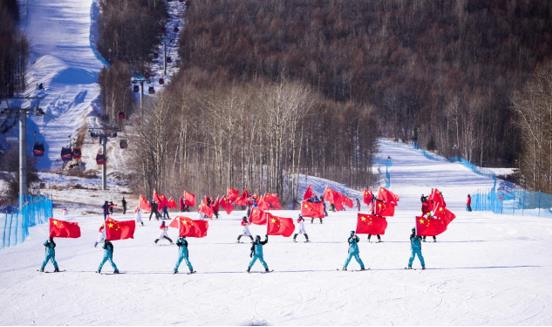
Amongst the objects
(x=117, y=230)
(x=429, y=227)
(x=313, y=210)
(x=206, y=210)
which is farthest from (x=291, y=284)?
(x=206, y=210)

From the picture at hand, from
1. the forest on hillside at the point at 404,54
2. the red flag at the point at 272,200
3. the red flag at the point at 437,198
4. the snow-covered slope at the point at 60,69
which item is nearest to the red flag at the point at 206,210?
the red flag at the point at 272,200

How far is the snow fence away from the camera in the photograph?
103 feet

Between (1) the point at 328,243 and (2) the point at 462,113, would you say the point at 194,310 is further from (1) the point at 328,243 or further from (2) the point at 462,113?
(2) the point at 462,113

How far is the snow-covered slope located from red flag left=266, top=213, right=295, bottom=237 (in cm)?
4854

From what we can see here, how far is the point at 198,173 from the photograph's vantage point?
5712 centimetres

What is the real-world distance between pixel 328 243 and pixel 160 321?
15554 millimetres

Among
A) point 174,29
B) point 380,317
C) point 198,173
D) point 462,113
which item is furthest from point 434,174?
point 174,29

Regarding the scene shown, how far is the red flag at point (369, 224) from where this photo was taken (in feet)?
92.3

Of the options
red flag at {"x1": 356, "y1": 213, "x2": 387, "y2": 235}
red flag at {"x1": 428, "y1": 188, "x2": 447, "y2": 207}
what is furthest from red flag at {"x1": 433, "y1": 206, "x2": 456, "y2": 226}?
red flag at {"x1": 356, "y1": 213, "x2": 387, "y2": 235}

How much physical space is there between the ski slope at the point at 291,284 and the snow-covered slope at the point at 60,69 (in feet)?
163

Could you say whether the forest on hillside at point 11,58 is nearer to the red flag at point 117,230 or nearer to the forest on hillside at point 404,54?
the forest on hillside at point 404,54

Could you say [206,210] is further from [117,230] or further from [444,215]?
[444,215]

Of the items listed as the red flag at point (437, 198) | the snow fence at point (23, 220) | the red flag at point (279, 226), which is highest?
the red flag at point (437, 198)

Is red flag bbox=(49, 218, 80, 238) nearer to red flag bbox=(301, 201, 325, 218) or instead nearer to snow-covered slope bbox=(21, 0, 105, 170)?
red flag bbox=(301, 201, 325, 218)
